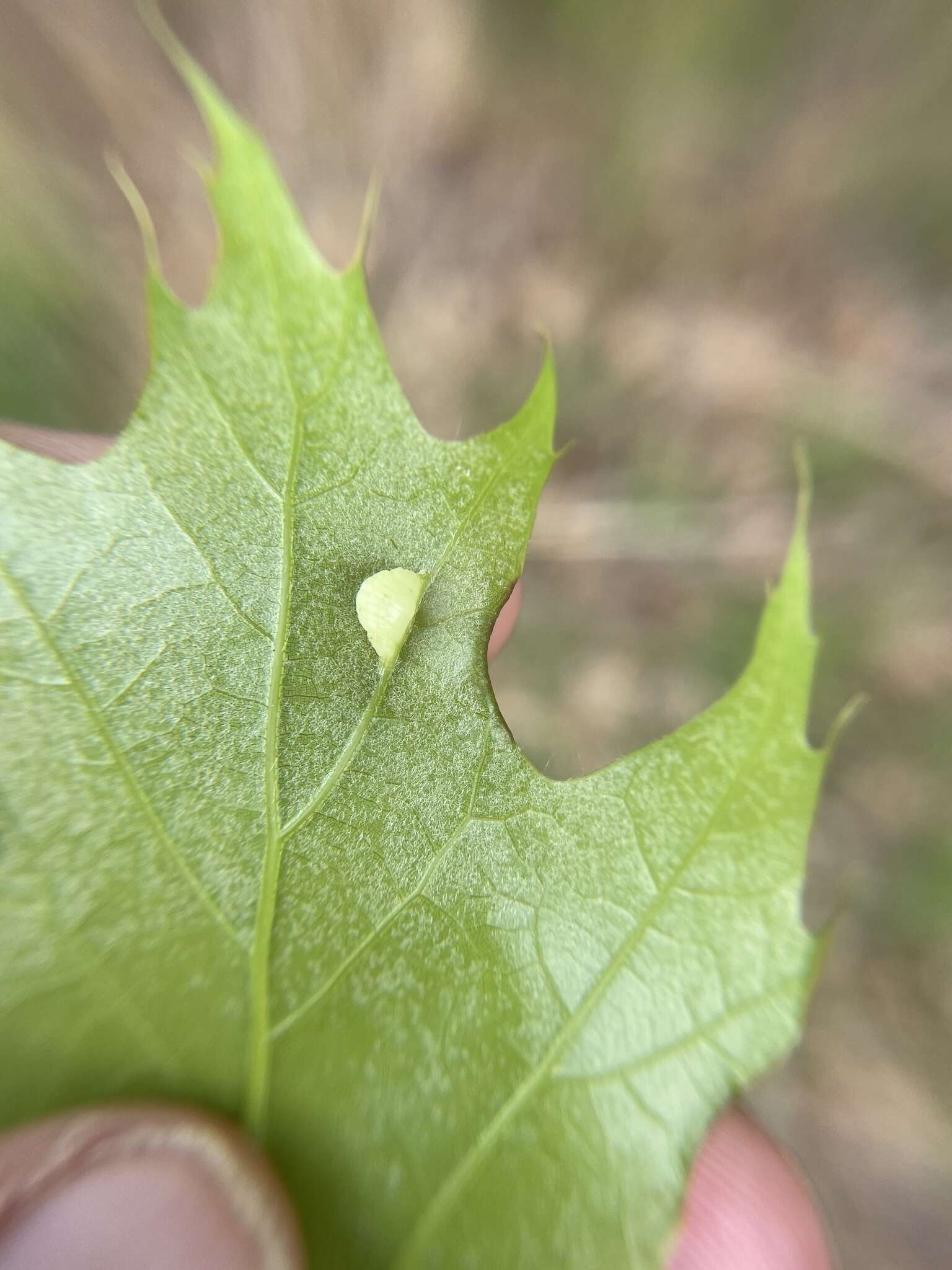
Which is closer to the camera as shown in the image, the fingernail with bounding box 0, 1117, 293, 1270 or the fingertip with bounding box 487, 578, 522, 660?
the fingernail with bounding box 0, 1117, 293, 1270

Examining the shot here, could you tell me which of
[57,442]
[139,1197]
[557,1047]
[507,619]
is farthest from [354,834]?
[57,442]

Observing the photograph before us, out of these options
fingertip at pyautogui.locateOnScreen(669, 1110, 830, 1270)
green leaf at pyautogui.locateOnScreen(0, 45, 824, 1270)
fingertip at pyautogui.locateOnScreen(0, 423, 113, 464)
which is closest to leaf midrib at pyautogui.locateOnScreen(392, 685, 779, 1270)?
green leaf at pyautogui.locateOnScreen(0, 45, 824, 1270)

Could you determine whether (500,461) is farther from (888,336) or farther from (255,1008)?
(888,336)

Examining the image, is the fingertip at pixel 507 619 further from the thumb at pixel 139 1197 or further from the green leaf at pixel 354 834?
the thumb at pixel 139 1197

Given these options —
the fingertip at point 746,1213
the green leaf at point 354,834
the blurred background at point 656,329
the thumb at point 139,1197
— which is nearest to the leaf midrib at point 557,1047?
the green leaf at point 354,834

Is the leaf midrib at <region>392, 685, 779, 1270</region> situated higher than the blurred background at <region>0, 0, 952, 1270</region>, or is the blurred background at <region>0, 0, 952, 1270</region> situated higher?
the blurred background at <region>0, 0, 952, 1270</region>

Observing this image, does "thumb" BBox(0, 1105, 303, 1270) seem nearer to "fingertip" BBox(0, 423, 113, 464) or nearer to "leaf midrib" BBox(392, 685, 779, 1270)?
"leaf midrib" BBox(392, 685, 779, 1270)

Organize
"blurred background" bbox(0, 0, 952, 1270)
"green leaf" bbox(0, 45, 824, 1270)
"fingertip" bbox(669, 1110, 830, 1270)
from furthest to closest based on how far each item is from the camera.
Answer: "blurred background" bbox(0, 0, 952, 1270) < "fingertip" bbox(669, 1110, 830, 1270) < "green leaf" bbox(0, 45, 824, 1270)

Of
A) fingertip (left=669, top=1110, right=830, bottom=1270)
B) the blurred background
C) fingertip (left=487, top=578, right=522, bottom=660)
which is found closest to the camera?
fingertip (left=669, top=1110, right=830, bottom=1270)
